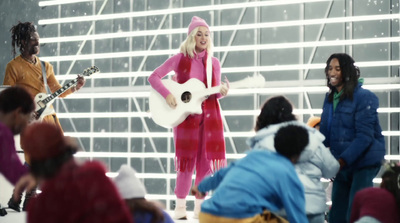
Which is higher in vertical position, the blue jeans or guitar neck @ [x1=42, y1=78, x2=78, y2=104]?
guitar neck @ [x1=42, y1=78, x2=78, y2=104]

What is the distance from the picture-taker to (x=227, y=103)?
11.3 metres

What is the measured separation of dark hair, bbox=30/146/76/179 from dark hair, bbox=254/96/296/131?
1.90 m

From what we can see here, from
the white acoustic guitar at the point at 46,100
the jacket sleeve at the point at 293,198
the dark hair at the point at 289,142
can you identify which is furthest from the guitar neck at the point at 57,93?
the jacket sleeve at the point at 293,198

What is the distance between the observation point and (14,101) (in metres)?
3.26

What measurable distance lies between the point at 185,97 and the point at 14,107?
7.14ft

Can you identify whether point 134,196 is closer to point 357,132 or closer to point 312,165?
point 312,165

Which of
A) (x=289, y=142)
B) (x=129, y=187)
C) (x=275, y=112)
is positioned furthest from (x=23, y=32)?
(x=129, y=187)

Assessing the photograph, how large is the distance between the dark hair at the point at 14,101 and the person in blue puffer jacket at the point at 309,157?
3.94ft

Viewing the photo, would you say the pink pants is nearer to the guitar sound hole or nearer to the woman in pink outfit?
the woman in pink outfit

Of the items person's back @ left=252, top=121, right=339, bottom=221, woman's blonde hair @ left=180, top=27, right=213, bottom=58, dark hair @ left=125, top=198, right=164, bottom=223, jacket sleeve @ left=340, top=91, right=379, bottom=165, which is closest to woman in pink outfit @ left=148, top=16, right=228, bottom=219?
woman's blonde hair @ left=180, top=27, right=213, bottom=58

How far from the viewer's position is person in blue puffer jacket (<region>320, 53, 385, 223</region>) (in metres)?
4.09

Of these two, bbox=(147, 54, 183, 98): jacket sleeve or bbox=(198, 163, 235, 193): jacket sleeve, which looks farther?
bbox=(147, 54, 183, 98): jacket sleeve

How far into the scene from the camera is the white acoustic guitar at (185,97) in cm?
520

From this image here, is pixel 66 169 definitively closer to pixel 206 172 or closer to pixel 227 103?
pixel 206 172
